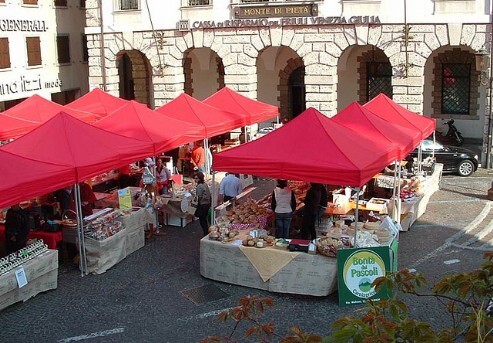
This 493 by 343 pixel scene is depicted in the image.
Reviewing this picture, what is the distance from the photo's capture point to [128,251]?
12750 mm

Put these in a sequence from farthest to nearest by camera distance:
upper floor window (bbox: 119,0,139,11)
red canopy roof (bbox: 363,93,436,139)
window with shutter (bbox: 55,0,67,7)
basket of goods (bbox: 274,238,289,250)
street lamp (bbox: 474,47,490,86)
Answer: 1. window with shutter (bbox: 55,0,67,7)
2. upper floor window (bbox: 119,0,139,11)
3. street lamp (bbox: 474,47,490,86)
4. red canopy roof (bbox: 363,93,436,139)
5. basket of goods (bbox: 274,238,289,250)

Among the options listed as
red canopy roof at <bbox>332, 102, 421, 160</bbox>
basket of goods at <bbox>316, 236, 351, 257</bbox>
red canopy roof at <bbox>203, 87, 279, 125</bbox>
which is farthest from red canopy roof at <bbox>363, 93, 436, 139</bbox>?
basket of goods at <bbox>316, 236, 351, 257</bbox>

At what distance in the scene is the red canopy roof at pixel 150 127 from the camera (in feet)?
47.9

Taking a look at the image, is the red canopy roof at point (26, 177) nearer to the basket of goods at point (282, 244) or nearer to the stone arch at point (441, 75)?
the basket of goods at point (282, 244)

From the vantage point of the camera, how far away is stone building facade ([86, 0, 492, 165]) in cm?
2098

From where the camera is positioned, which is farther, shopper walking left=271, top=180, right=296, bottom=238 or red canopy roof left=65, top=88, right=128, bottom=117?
red canopy roof left=65, top=88, right=128, bottom=117

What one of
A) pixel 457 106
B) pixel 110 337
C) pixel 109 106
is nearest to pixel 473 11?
pixel 457 106

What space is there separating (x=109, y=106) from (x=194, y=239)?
822cm

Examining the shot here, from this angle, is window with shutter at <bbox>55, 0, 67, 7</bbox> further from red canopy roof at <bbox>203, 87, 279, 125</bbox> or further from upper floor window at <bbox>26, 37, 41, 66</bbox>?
red canopy roof at <bbox>203, 87, 279, 125</bbox>

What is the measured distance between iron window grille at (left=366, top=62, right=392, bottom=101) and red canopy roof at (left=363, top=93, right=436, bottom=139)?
9.08m

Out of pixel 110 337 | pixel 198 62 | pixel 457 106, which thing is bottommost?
pixel 110 337

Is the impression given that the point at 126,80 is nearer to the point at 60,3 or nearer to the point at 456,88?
the point at 60,3

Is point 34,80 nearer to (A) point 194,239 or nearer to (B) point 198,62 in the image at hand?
(B) point 198,62

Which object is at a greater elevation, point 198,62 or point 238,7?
point 238,7
